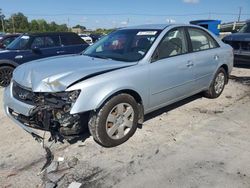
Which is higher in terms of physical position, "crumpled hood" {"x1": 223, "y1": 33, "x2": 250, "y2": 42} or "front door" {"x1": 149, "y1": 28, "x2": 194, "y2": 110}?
"crumpled hood" {"x1": 223, "y1": 33, "x2": 250, "y2": 42}

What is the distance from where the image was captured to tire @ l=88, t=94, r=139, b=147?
3693 mm

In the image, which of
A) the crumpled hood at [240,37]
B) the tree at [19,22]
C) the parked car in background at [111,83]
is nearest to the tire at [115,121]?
the parked car in background at [111,83]

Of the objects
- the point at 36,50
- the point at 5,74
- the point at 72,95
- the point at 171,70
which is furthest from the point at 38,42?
the point at 72,95

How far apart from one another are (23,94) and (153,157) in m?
1.93

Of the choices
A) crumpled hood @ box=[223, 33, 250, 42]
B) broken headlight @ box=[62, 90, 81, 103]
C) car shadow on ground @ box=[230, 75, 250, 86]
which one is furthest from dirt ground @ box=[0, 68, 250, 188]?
crumpled hood @ box=[223, 33, 250, 42]

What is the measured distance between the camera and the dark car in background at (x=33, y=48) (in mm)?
8086

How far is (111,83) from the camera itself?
3725mm

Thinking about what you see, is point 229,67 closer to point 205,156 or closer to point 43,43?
point 205,156

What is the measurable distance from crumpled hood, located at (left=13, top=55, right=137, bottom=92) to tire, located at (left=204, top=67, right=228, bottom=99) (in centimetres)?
266

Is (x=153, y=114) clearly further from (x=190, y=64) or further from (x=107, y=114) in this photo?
(x=107, y=114)

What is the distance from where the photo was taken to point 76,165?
11.6 feet

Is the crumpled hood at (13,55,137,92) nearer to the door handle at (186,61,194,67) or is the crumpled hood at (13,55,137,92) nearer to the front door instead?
the front door

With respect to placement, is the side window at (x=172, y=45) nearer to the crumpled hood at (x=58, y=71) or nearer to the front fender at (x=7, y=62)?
the crumpled hood at (x=58, y=71)

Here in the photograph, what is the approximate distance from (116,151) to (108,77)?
3.31 feet
